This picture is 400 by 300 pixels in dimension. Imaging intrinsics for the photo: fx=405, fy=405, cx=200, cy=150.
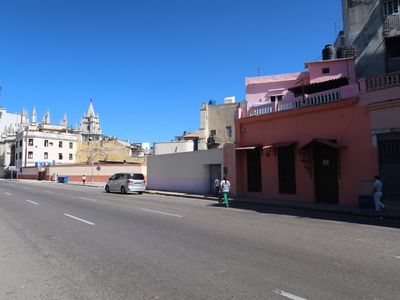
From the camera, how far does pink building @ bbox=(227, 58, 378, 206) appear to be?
1970 centimetres

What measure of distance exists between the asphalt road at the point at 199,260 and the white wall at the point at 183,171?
1823 cm

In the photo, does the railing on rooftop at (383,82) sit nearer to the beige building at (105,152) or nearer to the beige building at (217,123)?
the beige building at (217,123)

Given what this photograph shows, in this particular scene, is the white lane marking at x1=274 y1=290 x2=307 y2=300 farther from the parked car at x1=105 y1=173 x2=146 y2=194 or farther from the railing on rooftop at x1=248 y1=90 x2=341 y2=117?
the parked car at x1=105 y1=173 x2=146 y2=194

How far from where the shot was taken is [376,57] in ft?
110

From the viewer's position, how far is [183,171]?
34812mm

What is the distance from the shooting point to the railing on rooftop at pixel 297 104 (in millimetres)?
21219

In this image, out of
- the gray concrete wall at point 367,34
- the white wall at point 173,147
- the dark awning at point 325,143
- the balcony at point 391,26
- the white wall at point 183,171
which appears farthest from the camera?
the white wall at point 173,147

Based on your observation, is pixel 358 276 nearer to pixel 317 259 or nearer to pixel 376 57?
pixel 317 259

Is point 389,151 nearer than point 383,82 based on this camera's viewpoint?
Yes

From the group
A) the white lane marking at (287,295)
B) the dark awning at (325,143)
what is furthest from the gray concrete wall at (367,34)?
the white lane marking at (287,295)

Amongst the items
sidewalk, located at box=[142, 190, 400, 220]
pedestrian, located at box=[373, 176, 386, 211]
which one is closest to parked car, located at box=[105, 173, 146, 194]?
sidewalk, located at box=[142, 190, 400, 220]

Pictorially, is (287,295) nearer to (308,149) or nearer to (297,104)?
(308,149)

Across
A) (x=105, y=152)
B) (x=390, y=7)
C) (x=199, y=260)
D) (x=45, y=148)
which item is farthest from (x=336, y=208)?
(x=45, y=148)

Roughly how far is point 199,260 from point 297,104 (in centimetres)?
1718
